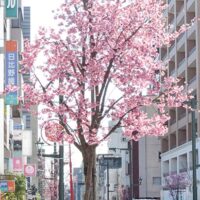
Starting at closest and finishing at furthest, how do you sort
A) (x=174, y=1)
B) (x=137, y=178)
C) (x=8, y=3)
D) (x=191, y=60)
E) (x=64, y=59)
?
(x=64, y=59) < (x=8, y=3) < (x=191, y=60) < (x=174, y=1) < (x=137, y=178)

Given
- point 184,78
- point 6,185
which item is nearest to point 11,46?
point 6,185

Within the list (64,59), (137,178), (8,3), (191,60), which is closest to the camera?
(64,59)

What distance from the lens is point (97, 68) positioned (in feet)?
44.7

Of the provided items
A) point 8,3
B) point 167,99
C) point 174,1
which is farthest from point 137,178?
point 167,99

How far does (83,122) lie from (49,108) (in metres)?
0.82

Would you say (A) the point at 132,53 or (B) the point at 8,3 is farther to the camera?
(B) the point at 8,3

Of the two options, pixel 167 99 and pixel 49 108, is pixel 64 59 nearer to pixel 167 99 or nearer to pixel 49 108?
pixel 49 108

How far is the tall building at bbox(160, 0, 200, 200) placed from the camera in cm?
6819

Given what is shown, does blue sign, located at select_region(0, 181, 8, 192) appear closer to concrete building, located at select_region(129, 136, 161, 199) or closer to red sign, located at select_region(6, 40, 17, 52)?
red sign, located at select_region(6, 40, 17, 52)

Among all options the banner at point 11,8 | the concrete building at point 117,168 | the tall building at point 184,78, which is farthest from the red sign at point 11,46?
the concrete building at point 117,168

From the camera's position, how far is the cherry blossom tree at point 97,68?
44.7 feet

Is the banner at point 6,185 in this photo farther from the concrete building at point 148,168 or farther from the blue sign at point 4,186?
the concrete building at point 148,168

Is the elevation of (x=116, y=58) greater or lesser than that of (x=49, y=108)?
greater

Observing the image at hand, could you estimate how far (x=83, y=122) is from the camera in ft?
45.4
